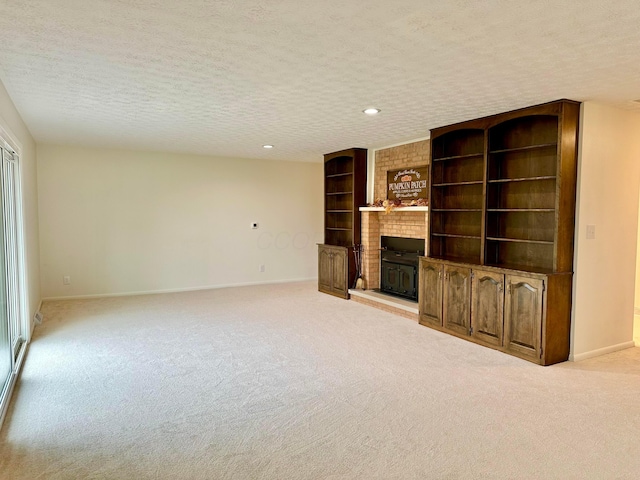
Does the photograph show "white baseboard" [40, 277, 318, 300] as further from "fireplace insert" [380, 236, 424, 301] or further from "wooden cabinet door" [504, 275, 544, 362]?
"wooden cabinet door" [504, 275, 544, 362]

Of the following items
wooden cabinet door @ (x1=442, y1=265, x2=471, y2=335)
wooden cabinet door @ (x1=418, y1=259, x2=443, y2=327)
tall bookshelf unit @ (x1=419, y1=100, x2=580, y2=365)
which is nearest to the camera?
tall bookshelf unit @ (x1=419, y1=100, x2=580, y2=365)

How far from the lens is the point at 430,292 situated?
204 inches

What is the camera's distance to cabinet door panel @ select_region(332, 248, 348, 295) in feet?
22.5

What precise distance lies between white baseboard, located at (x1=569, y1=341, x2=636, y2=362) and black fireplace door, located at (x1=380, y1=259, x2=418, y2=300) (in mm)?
2125

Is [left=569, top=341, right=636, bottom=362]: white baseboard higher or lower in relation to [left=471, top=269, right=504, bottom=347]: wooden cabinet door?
lower

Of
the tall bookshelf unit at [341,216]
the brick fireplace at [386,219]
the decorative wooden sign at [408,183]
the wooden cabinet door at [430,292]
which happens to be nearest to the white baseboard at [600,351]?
the wooden cabinet door at [430,292]

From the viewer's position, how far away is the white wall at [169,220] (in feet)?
22.0

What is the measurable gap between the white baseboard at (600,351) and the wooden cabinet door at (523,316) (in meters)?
0.44

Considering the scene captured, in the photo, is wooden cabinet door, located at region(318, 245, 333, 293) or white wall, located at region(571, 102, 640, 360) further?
wooden cabinet door, located at region(318, 245, 333, 293)

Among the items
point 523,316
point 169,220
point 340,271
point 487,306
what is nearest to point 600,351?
point 523,316

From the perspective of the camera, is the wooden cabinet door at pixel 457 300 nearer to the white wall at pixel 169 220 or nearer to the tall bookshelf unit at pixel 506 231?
the tall bookshelf unit at pixel 506 231

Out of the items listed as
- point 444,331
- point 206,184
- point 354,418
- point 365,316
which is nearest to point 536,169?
point 444,331

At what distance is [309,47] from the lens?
8.61 ft

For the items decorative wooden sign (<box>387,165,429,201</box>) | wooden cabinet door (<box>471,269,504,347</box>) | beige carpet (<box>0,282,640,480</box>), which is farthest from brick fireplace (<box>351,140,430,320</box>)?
beige carpet (<box>0,282,640,480</box>)
